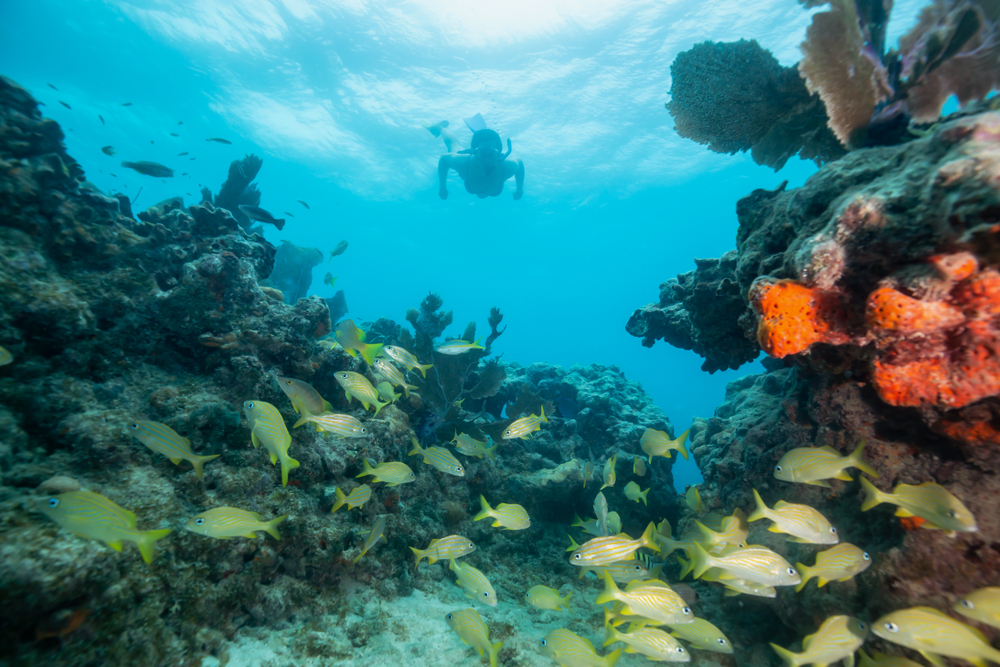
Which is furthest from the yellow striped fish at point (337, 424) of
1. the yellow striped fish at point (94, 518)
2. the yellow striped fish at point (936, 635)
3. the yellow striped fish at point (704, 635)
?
the yellow striped fish at point (936, 635)

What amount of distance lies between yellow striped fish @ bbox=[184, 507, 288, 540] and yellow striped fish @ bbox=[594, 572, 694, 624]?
2583 mm

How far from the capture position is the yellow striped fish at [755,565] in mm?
2623

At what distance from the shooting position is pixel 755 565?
2670 millimetres

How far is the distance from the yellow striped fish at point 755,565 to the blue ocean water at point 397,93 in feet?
74.2

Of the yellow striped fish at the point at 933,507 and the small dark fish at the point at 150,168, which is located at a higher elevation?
the small dark fish at the point at 150,168

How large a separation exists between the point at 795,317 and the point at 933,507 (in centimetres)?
158

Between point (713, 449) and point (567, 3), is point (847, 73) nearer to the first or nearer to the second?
point (713, 449)

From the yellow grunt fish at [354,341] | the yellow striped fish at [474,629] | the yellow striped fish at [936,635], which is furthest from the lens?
the yellow grunt fish at [354,341]

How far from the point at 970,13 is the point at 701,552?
6.04m

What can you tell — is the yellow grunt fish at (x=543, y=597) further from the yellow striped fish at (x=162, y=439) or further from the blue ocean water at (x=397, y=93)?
the blue ocean water at (x=397, y=93)

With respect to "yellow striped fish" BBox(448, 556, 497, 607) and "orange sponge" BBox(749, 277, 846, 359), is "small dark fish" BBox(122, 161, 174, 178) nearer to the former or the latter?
"yellow striped fish" BBox(448, 556, 497, 607)

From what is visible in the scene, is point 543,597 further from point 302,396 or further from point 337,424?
point 302,396

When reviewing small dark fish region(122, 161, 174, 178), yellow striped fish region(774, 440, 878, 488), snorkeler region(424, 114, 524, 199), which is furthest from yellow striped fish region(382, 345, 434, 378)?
snorkeler region(424, 114, 524, 199)

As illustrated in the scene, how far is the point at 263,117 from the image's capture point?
2548 centimetres
